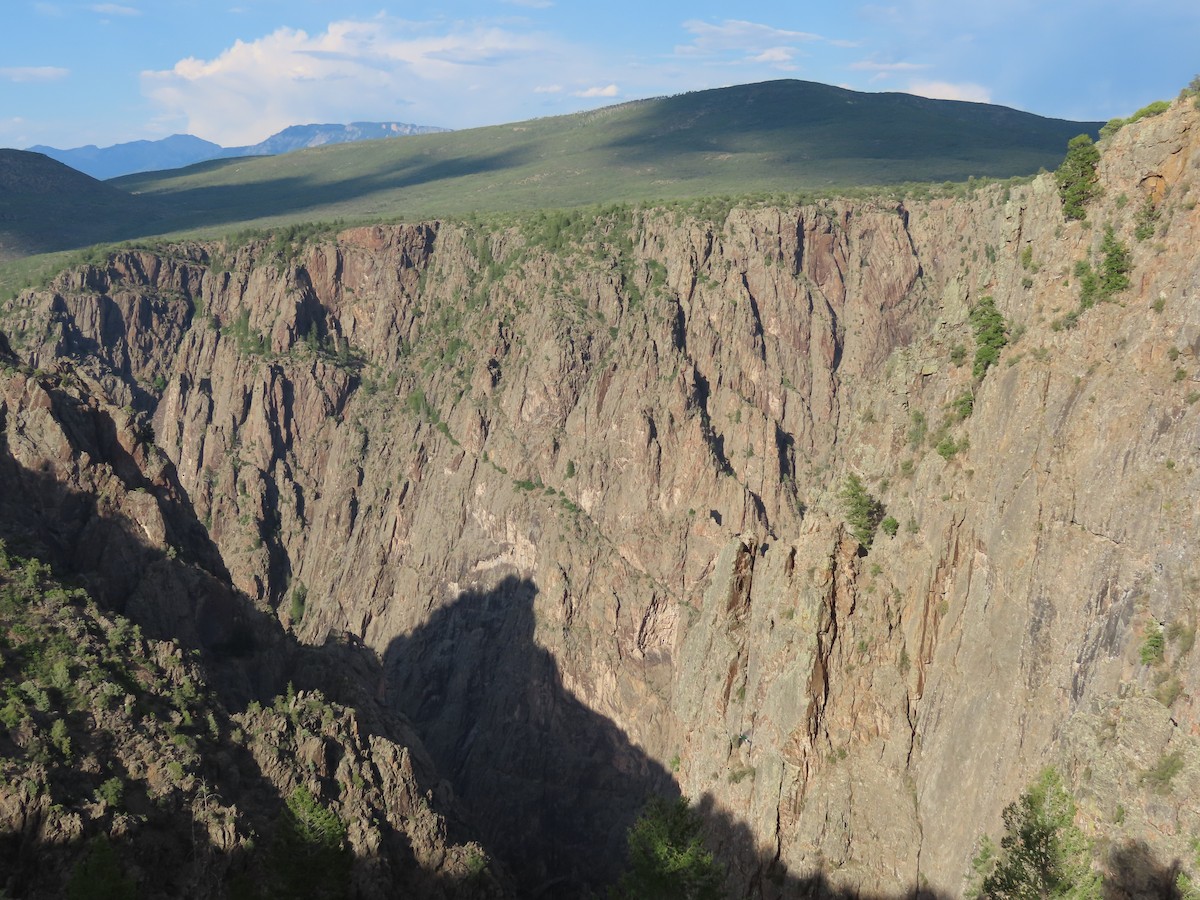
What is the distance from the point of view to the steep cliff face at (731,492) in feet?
110

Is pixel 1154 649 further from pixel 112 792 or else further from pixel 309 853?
pixel 112 792

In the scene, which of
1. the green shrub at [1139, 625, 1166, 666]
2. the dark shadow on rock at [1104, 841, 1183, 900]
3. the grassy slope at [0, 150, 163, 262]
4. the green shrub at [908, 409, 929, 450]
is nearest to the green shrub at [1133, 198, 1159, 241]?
the green shrub at [908, 409, 929, 450]

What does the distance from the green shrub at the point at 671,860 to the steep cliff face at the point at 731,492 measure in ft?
5.78

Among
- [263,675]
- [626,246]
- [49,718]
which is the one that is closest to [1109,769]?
[49,718]

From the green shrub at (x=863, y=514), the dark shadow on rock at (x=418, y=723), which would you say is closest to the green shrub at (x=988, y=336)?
the green shrub at (x=863, y=514)

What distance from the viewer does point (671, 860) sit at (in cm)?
4406

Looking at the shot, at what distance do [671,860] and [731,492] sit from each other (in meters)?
68.1

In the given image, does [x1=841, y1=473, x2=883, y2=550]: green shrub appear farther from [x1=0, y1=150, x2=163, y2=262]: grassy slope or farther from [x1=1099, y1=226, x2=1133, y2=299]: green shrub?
[x1=0, y1=150, x2=163, y2=262]: grassy slope

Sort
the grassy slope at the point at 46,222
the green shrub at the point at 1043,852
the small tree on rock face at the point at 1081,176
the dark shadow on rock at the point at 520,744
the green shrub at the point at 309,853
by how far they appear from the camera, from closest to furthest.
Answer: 1. the green shrub at the point at 1043,852
2. the small tree on rock face at the point at 1081,176
3. the green shrub at the point at 309,853
4. the dark shadow on rock at the point at 520,744
5. the grassy slope at the point at 46,222

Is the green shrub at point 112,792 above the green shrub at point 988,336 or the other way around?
the other way around

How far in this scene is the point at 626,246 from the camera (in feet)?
426

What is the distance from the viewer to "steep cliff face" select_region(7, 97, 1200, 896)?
33.6m

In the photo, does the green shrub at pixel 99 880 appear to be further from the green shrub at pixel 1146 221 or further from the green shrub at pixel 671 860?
the green shrub at pixel 1146 221

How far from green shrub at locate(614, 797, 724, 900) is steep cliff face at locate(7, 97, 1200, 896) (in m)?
1.76
